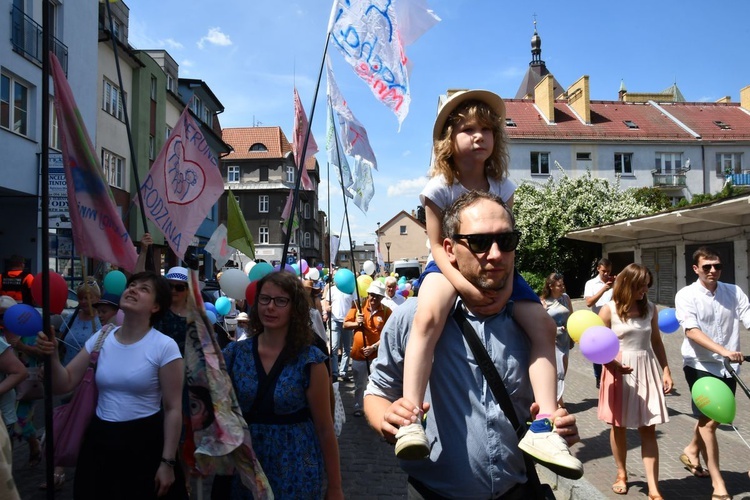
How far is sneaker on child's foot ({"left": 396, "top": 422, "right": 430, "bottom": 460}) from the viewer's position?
171 cm

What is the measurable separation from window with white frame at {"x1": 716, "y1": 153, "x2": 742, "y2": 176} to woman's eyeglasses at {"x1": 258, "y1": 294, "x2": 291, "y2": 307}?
44.1 meters

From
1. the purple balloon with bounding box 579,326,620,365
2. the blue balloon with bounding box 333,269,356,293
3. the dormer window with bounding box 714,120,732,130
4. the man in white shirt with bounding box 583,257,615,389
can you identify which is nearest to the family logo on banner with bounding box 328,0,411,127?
the purple balloon with bounding box 579,326,620,365

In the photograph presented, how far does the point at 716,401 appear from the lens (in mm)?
4160

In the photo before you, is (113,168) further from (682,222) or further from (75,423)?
(682,222)

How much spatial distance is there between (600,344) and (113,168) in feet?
71.5

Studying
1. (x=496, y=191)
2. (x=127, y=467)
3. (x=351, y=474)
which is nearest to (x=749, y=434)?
(x=351, y=474)

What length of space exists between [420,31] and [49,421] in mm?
4630

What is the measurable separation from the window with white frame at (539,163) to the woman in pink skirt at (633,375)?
113ft

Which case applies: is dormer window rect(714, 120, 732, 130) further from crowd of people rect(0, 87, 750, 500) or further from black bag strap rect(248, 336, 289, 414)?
black bag strap rect(248, 336, 289, 414)

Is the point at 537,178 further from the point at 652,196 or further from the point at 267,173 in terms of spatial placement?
the point at 267,173

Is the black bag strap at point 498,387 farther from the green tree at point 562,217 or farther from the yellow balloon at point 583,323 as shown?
the green tree at point 562,217

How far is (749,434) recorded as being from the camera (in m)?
6.02

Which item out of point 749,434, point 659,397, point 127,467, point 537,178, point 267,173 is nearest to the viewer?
point 127,467

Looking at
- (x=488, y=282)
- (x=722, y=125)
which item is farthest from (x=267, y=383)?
(x=722, y=125)
